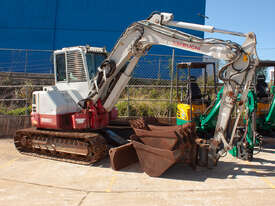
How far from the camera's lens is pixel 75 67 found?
646 cm

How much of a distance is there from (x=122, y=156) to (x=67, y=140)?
1.63 meters

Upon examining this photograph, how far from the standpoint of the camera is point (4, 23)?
62.6ft

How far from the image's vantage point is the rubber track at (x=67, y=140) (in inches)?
228

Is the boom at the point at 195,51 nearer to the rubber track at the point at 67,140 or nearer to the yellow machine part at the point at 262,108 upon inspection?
the rubber track at the point at 67,140

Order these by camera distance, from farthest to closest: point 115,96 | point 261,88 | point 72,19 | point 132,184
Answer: point 72,19
point 261,88
point 115,96
point 132,184

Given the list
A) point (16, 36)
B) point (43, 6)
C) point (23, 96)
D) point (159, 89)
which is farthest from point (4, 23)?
point (159, 89)

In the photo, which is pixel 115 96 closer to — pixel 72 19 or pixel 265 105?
pixel 265 105

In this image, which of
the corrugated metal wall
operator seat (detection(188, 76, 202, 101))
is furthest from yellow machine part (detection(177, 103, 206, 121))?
the corrugated metal wall

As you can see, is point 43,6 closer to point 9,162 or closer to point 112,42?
point 112,42

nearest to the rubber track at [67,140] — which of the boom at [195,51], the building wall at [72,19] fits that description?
the boom at [195,51]

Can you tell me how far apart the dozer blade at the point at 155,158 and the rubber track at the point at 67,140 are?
1.08 meters

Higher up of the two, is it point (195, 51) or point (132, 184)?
point (195, 51)

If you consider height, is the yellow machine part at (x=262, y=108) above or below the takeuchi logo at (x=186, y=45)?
below

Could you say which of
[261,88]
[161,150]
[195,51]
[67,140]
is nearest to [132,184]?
[161,150]
